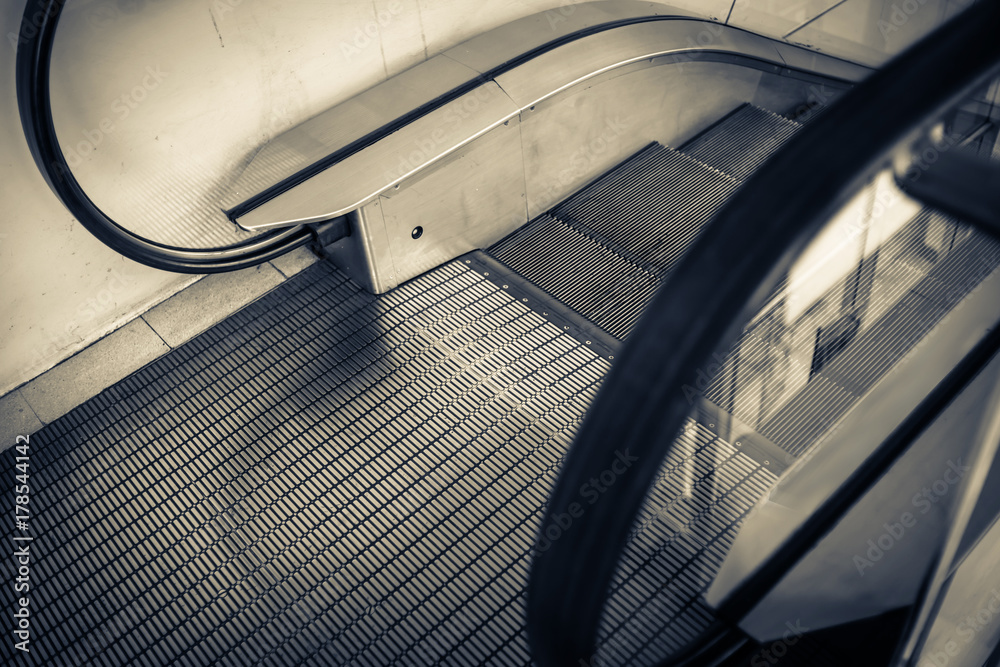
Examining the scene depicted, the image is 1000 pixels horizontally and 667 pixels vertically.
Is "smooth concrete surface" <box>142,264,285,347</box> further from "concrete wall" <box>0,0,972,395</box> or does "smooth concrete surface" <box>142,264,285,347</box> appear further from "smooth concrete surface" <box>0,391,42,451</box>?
"smooth concrete surface" <box>0,391,42,451</box>

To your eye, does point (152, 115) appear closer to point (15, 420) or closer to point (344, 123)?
point (344, 123)

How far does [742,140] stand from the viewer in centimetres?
441

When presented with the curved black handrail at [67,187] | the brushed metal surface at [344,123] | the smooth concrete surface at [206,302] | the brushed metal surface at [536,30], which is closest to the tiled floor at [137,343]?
the smooth concrete surface at [206,302]

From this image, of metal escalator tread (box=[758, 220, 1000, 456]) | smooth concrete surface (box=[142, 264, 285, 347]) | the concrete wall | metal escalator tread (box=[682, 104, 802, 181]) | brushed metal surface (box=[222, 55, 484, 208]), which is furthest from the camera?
metal escalator tread (box=[682, 104, 802, 181])

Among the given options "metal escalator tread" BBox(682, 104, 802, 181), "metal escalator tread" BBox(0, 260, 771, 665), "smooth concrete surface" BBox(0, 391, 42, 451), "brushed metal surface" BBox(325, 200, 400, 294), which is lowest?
"metal escalator tread" BBox(682, 104, 802, 181)

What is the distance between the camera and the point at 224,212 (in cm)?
334

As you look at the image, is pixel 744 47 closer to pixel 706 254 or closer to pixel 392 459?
pixel 392 459

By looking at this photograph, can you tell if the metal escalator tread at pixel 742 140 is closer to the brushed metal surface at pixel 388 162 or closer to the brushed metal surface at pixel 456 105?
the brushed metal surface at pixel 456 105

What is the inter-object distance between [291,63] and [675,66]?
186 cm

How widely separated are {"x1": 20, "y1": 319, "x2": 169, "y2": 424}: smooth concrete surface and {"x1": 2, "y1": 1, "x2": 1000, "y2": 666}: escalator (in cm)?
9

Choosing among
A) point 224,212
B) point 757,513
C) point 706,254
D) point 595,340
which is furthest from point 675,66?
point 706,254

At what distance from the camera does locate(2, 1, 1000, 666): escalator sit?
2326 mm

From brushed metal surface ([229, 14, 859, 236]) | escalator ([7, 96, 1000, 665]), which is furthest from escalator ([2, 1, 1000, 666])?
brushed metal surface ([229, 14, 859, 236])

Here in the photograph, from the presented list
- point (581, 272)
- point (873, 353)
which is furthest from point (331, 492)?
point (873, 353)
